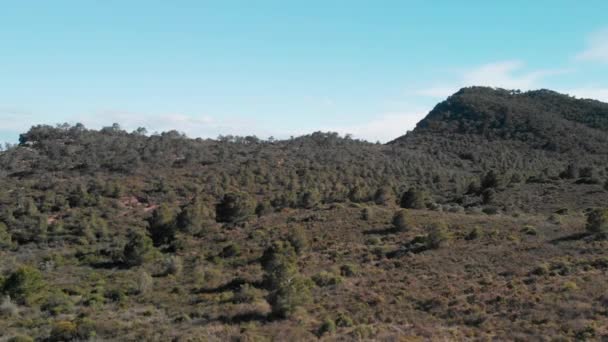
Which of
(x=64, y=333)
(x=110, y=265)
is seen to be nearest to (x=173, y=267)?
(x=110, y=265)

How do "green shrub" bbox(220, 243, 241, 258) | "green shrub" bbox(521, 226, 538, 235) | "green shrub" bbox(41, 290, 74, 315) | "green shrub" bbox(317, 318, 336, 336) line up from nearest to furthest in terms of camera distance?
"green shrub" bbox(317, 318, 336, 336) < "green shrub" bbox(41, 290, 74, 315) < "green shrub" bbox(521, 226, 538, 235) < "green shrub" bbox(220, 243, 241, 258)

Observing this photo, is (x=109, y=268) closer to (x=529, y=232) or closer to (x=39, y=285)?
(x=39, y=285)

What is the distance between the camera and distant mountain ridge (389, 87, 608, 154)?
93250mm

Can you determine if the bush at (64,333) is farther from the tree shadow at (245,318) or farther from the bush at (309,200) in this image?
the bush at (309,200)

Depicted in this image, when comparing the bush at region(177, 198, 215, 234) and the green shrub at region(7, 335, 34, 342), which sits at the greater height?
the bush at region(177, 198, 215, 234)

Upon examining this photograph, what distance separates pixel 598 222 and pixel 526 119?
286 ft

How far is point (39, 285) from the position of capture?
76.7 ft

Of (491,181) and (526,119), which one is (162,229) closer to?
(491,181)

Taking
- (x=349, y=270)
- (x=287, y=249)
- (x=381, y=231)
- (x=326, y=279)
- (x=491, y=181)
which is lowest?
(x=326, y=279)

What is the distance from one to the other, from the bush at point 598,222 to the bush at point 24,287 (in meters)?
29.5

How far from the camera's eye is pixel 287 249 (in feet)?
91.9

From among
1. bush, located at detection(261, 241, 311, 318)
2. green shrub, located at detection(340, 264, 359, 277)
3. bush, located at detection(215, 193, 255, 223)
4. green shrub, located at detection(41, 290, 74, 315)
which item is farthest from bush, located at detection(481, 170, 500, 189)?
green shrub, located at detection(41, 290, 74, 315)

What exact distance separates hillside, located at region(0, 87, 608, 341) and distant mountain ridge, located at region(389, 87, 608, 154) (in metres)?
14.3

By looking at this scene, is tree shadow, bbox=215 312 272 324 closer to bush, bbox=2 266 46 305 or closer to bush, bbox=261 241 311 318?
bush, bbox=261 241 311 318
